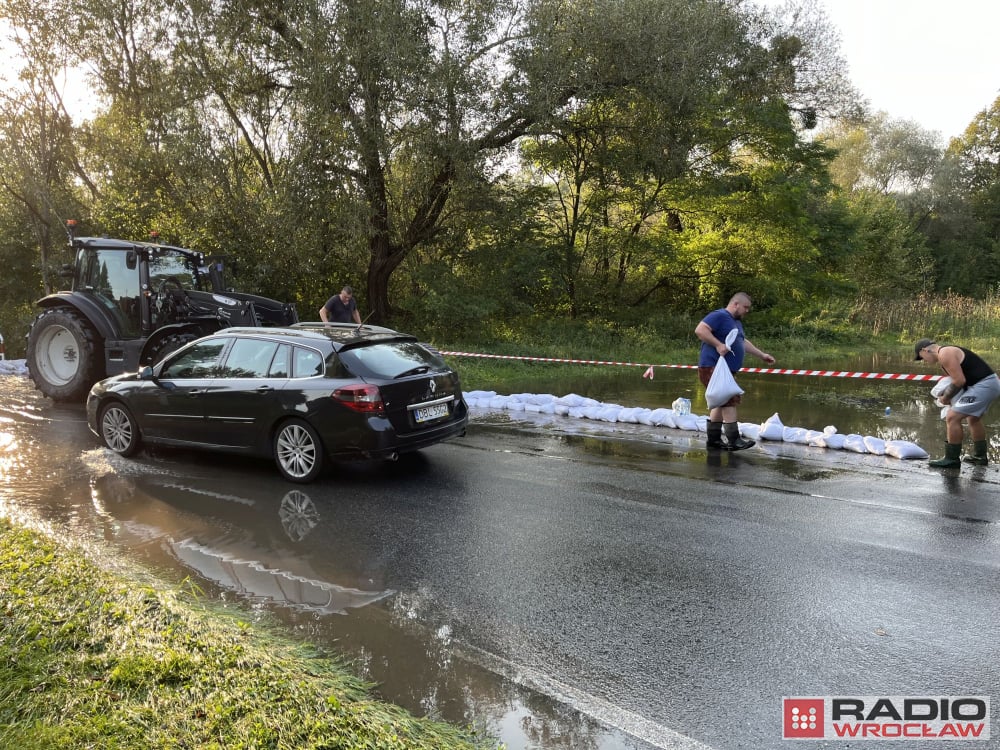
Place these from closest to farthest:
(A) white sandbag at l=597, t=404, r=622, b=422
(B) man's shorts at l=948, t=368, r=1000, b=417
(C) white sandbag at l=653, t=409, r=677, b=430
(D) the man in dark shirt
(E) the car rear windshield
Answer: (E) the car rear windshield < (B) man's shorts at l=948, t=368, r=1000, b=417 < (C) white sandbag at l=653, t=409, r=677, b=430 < (A) white sandbag at l=597, t=404, r=622, b=422 < (D) the man in dark shirt

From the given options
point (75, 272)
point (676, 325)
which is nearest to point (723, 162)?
point (676, 325)

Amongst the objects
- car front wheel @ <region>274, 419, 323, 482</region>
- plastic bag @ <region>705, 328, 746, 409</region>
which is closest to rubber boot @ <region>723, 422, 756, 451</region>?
plastic bag @ <region>705, 328, 746, 409</region>

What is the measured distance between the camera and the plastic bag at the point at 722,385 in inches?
329

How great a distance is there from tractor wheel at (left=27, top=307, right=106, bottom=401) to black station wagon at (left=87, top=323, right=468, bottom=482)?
4.32 metres

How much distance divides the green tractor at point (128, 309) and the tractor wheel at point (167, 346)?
0.6 inches

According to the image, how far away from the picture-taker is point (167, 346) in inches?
452

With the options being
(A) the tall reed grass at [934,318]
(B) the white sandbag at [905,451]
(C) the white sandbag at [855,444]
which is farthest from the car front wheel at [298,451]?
(A) the tall reed grass at [934,318]

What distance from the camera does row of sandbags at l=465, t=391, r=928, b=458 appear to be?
27.4 ft

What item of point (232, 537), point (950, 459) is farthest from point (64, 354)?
point (950, 459)

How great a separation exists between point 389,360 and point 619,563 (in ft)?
11.3

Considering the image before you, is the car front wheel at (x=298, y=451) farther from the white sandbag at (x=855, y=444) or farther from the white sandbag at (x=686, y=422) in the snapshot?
the white sandbag at (x=855, y=444)

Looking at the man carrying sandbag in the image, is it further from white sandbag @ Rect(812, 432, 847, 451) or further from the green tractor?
the green tractor

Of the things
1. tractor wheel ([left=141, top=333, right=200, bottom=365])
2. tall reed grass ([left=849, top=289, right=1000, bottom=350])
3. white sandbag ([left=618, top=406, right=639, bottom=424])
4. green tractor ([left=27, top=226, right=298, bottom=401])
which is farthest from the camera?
tall reed grass ([left=849, top=289, right=1000, bottom=350])

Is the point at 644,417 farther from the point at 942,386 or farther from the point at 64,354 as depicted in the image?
the point at 64,354
